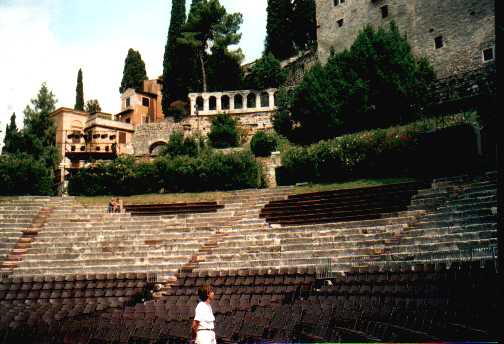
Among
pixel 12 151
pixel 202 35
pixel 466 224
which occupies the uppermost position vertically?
pixel 202 35

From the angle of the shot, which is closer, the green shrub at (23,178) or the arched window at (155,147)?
the green shrub at (23,178)

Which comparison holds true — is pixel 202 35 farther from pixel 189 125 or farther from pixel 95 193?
pixel 95 193

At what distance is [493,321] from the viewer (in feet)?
33.0

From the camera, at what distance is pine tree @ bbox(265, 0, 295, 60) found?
173 feet

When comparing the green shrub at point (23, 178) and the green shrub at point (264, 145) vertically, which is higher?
the green shrub at point (264, 145)

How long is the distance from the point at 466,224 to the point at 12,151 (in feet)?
133

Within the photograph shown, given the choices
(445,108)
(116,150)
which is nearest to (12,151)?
(116,150)

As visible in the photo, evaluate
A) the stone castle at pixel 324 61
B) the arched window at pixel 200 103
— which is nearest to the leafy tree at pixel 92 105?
the stone castle at pixel 324 61

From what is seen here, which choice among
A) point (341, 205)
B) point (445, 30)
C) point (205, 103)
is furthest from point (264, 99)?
point (341, 205)

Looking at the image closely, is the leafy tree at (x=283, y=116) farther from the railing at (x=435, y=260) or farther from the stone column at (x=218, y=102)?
the railing at (x=435, y=260)

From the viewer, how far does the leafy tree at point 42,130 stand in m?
46.4

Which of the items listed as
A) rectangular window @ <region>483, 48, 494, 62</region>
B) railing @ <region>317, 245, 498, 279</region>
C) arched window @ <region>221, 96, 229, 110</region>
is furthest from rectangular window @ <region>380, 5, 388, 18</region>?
railing @ <region>317, 245, 498, 279</region>

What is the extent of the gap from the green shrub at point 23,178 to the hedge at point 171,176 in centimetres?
166

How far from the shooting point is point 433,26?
39125mm
